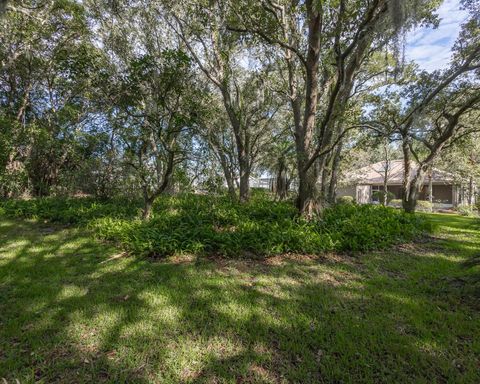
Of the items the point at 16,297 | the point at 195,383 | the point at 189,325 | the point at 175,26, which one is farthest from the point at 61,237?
the point at 175,26

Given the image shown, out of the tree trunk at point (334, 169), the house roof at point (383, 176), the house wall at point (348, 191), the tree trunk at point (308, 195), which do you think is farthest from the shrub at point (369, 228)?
the house wall at point (348, 191)

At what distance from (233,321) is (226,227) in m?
3.37

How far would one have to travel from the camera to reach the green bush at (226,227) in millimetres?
4844

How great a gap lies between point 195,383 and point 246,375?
0.42m

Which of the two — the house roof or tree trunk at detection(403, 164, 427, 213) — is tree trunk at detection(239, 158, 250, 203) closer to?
tree trunk at detection(403, 164, 427, 213)

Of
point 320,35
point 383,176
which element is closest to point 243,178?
point 320,35

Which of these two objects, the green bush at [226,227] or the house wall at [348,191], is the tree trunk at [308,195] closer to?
the green bush at [226,227]

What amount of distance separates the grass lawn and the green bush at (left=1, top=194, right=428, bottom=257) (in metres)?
0.45

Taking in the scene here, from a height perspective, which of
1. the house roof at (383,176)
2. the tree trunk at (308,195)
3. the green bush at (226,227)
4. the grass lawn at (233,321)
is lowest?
the grass lawn at (233,321)

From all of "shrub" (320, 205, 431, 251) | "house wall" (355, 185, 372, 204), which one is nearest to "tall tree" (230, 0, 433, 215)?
"shrub" (320, 205, 431, 251)

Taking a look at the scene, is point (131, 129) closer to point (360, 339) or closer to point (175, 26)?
point (175, 26)

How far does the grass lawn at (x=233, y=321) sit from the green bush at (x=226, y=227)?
445 millimetres

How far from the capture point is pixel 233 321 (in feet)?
8.80

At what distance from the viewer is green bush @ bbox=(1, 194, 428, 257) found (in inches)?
191
